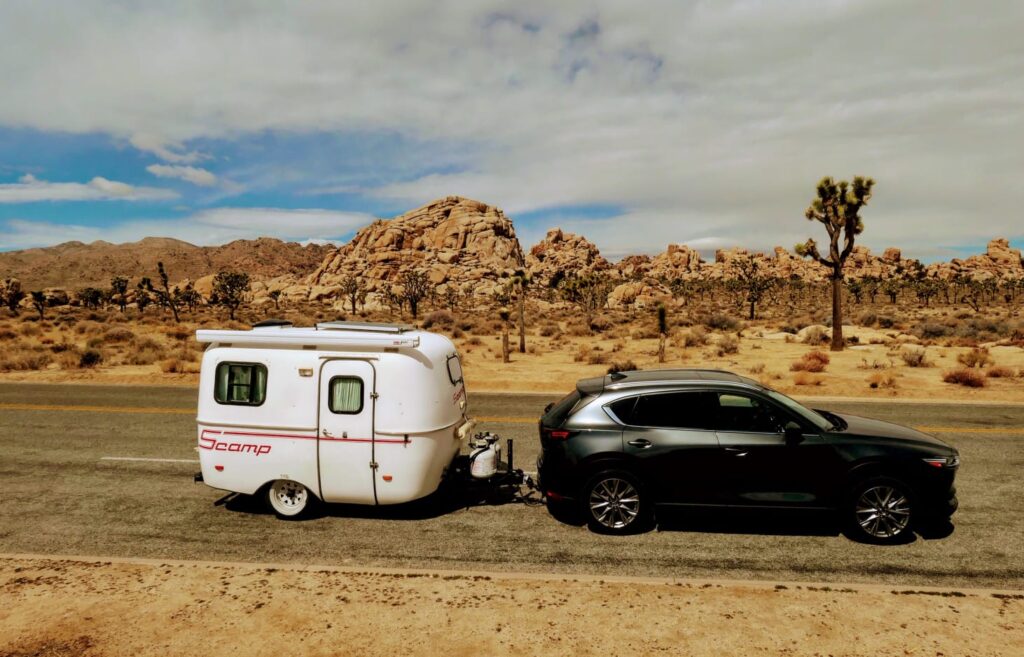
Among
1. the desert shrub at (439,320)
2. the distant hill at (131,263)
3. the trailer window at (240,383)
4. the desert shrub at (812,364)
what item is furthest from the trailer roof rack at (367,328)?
the distant hill at (131,263)

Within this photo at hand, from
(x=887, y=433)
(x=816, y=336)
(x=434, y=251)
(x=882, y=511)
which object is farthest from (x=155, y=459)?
(x=434, y=251)

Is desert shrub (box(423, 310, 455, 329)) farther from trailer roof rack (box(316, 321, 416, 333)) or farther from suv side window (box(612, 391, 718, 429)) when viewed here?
suv side window (box(612, 391, 718, 429))

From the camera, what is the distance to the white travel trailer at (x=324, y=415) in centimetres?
744

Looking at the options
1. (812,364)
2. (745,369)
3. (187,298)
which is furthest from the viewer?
(187,298)

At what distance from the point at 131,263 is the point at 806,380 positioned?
190 meters

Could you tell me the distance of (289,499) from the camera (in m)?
7.97

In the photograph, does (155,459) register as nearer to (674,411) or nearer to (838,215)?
(674,411)

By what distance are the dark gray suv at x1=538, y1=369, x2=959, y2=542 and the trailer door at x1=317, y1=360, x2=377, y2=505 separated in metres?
2.30

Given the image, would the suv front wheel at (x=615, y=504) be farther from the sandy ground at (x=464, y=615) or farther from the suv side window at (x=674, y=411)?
the sandy ground at (x=464, y=615)

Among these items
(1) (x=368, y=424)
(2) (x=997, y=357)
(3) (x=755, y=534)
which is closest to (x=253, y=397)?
(1) (x=368, y=424)

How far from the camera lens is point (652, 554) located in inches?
269

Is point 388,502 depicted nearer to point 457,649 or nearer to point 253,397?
point 253,397

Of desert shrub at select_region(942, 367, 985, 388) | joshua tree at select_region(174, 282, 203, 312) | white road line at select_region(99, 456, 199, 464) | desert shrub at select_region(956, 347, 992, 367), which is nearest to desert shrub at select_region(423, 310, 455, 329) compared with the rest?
desert shrub at select_region(956, 347, 992, 367)

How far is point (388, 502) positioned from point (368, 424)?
1.09 meters
